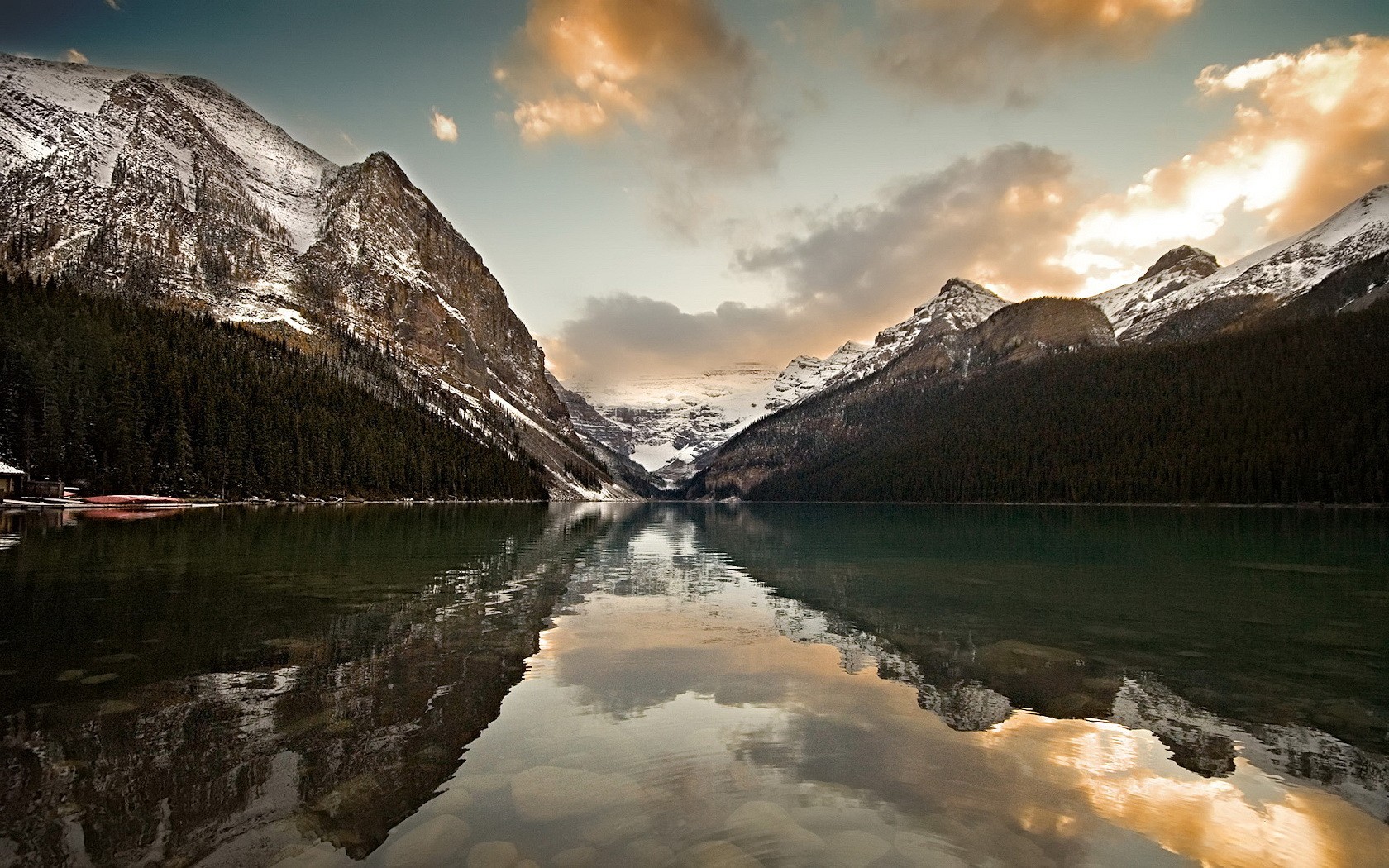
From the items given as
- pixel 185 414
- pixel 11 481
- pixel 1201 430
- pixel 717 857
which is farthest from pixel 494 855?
pixel 1201 430

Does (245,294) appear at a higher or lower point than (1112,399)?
higher

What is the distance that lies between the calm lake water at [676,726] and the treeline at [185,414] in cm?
6550

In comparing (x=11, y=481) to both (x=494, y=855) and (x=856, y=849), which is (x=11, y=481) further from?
(x=856, y=849)

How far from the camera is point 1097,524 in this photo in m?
71.2

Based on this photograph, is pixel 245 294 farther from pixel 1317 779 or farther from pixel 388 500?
pixel 1317 779

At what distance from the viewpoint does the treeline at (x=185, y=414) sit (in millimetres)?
71000

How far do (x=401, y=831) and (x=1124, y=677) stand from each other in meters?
12.8

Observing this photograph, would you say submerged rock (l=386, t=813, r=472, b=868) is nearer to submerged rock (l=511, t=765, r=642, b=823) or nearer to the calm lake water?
the calm lake water

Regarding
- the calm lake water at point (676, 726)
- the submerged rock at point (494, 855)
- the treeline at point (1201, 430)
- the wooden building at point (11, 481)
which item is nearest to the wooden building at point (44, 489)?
the wooden building at point (11, 481)

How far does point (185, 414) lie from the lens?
84.2 meters

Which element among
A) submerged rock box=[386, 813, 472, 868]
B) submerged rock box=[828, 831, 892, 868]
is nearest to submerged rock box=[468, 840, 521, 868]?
submerged rock box=[386, 813, 472, 868]

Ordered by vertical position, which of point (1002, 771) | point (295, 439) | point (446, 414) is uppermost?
point (446, 414)

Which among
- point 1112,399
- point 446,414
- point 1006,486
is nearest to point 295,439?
point 446,414

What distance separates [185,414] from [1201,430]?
17457 centimetres
